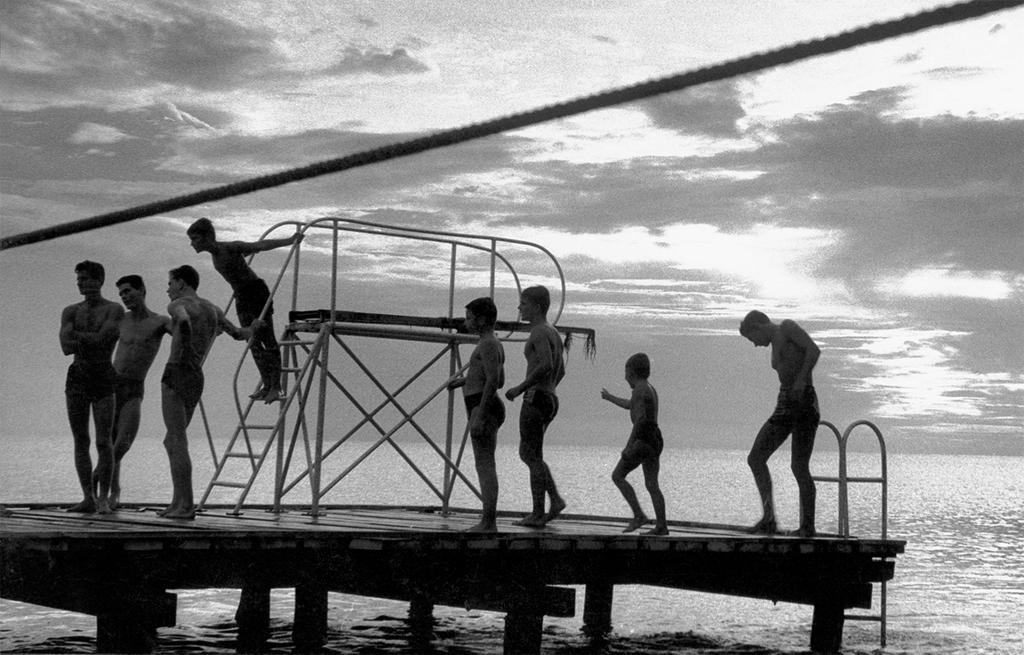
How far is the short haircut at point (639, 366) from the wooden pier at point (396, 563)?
1.41 metres

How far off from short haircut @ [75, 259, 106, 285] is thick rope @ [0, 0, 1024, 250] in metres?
8.99

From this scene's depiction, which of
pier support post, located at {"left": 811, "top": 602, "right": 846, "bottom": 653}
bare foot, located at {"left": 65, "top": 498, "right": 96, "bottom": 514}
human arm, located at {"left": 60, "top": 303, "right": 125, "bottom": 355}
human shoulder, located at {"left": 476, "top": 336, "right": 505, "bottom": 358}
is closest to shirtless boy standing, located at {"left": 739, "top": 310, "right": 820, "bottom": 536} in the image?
pier support post, located at {"left": 811, "top": 602, "right": 846, "bottom": 653}

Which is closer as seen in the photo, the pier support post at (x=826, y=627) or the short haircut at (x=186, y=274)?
the short haircut at (x=186, y=274)

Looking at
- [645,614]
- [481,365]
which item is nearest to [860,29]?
[481,365]

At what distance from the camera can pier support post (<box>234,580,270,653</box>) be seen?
14.7m

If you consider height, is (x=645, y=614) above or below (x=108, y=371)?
below

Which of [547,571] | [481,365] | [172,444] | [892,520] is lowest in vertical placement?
[892,520]

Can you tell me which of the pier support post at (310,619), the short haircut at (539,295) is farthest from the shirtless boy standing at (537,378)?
the pier support post at (310,619)

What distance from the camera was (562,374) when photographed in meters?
12.1

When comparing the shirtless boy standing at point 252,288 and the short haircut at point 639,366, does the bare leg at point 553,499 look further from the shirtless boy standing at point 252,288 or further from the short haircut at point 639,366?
the shirtless boy standing at point 252,288

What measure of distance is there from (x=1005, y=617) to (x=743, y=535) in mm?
16943

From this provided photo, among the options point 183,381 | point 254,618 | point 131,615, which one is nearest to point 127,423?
point 183,381

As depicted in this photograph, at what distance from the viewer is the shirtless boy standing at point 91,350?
38.2 feet

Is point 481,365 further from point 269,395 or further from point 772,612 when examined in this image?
point 772,612
